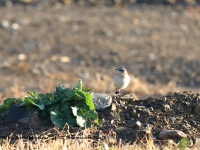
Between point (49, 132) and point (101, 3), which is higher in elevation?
point (101, 3)

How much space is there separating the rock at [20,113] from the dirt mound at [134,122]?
0.19 feet

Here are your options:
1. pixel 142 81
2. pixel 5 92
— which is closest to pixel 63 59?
pixel 142 81

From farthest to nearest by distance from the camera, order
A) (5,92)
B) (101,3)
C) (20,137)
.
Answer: (101,3) → (5,92) → (20,137)

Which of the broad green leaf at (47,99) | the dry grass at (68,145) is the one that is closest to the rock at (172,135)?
the dry grass at (68,145)

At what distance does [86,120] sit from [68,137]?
37 cm

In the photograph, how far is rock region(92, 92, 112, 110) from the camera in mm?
9586

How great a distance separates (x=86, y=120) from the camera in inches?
365

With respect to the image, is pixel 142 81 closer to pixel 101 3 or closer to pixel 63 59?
pixel 63 59

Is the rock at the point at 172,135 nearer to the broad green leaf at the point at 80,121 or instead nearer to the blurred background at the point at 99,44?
the broad green leaf at the point at 80,121

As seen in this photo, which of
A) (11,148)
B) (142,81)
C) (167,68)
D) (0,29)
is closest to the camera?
(11,148)

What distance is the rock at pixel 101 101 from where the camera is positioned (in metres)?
9.59

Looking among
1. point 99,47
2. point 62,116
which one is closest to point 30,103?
point 62,116

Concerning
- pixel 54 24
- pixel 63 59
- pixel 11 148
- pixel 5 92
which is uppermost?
pixel 54 24

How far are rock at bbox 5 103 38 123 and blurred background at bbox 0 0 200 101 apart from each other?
7.45 m
